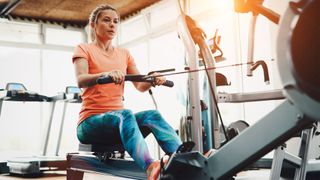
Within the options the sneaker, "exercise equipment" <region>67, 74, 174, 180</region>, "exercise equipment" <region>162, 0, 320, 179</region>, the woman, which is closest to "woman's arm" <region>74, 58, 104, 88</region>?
the woman

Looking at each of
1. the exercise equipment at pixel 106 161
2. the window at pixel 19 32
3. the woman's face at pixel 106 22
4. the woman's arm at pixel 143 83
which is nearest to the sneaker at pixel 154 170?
the exercise equipment at pixel 106 161

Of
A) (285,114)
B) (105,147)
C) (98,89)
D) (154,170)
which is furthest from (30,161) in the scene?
(285,114)

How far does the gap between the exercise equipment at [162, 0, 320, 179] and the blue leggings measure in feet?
0.99

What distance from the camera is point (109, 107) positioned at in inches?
98.0

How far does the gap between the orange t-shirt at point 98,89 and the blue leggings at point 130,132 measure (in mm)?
110

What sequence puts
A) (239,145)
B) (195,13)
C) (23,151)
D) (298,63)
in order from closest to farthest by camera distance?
1. (298,63)
2. (239,145)
3. (195,13)
4. (23,151)

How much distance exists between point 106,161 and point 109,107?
343mm

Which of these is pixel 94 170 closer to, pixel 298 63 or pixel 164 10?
pixel 298 63

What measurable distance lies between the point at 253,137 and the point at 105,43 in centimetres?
153

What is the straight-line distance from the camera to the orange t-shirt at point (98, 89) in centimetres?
245

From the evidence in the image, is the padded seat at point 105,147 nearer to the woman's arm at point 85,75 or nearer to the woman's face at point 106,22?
the woman's arm at point 85,75

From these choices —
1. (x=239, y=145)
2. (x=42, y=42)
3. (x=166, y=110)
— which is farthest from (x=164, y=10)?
(x=239, y=145)

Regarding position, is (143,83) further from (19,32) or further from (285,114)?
(19,32)

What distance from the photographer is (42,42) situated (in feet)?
26.8
